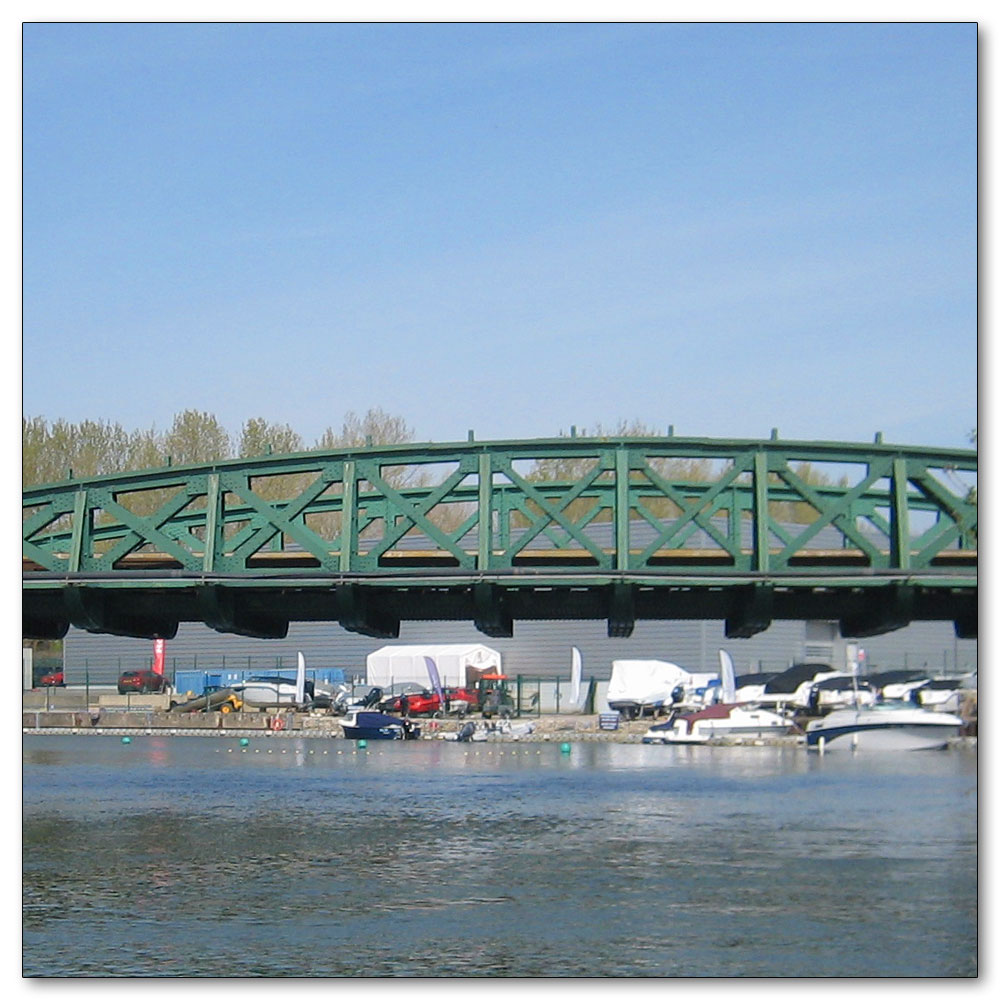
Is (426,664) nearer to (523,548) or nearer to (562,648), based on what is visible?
(562,648)

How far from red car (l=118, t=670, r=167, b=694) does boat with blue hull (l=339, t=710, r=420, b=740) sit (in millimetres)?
6154

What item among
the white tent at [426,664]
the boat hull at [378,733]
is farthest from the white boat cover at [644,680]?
the boat hull at [378,733]

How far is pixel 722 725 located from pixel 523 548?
13288 millimetres

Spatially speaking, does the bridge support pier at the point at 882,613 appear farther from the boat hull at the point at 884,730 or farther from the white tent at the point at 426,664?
the white tent at the point at 426,664

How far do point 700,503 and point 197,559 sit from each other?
445cm

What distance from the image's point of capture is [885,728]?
19125 millimetres

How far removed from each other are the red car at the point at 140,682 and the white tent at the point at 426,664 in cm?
310

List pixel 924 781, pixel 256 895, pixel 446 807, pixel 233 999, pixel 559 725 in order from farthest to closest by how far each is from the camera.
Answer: pixel 559 725 < pixel 446 807 < pixel 256 895 < pixel 924 781 < pixel 233 999

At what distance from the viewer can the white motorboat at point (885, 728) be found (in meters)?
15.8

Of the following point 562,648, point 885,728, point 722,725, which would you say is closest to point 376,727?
point 722,725

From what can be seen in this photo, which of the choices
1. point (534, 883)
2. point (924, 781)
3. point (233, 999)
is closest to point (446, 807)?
point (534, 883)

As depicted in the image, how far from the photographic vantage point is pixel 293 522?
48.1 ft

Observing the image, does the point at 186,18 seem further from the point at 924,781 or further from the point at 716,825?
the point at 716,825

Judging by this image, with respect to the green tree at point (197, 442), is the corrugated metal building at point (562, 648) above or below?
below
